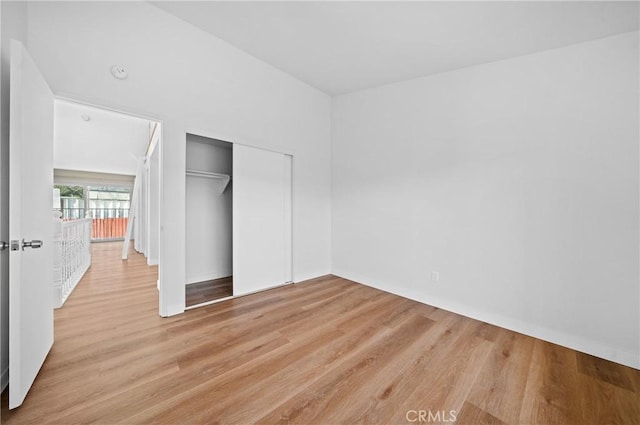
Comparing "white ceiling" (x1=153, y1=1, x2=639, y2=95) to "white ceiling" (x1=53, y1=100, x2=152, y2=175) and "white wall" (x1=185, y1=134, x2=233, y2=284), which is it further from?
"white ceiling" (x1=53, y1=100, x2=152, y2=175)

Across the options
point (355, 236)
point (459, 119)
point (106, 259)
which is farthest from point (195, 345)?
point (106, 259)

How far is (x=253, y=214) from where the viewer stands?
3.32m

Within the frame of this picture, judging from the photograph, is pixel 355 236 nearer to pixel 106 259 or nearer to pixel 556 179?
pixel 556 179

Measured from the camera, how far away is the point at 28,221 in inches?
59.2

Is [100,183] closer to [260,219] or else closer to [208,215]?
[208,215]

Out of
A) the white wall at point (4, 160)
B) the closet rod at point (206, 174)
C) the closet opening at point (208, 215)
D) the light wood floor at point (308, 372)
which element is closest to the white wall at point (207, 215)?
the closet opening at point (208, 215)

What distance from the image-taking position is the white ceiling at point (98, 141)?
5516 millimetres

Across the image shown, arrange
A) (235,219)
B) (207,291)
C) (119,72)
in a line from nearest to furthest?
(119,72) < (235,219) < (207,291)

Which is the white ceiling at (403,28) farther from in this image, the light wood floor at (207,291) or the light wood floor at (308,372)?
the light wood floor at (207,291)

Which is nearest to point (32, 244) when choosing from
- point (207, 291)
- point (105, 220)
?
point (207, 291)

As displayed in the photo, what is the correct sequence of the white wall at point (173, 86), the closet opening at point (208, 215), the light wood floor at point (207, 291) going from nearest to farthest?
the white wall at point (173, 86) < the light wood floor at point (207, 291) < the closet opening at point (208, 215)

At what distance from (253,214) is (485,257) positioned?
2777 millimetres

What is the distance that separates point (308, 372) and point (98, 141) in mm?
8079

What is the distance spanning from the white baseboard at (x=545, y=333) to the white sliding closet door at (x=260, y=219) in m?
1.87
